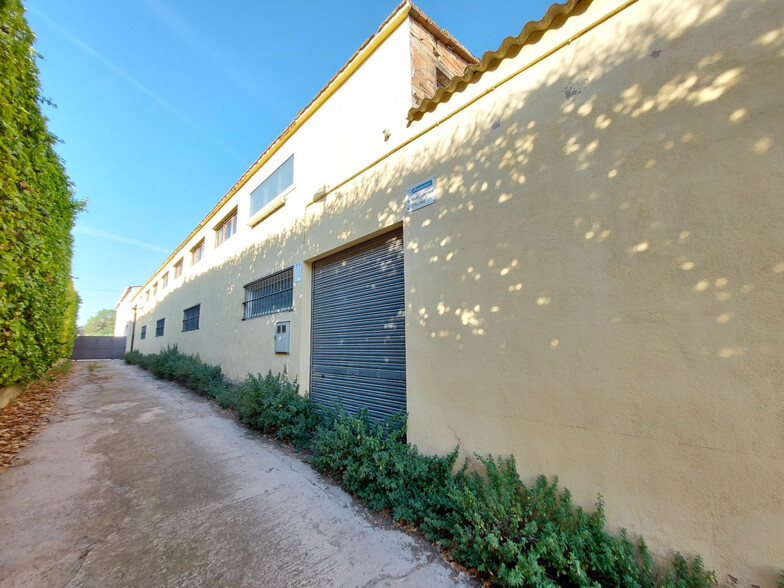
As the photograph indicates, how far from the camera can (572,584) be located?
1.87m

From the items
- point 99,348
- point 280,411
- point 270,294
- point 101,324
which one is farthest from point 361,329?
point 101,324

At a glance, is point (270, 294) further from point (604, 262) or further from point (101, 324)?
point (101, 324)

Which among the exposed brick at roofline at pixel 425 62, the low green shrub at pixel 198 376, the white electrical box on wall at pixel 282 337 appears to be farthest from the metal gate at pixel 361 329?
the low green shrub at pixel 198 376

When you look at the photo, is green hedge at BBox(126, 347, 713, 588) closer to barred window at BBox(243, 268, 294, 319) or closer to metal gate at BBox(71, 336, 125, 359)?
barred window at BBox(243, 268, 294, 319)

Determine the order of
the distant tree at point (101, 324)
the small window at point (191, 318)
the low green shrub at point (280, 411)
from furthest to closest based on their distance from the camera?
the distant tree at point (101, 324) < the small window at point (191, 318) < the low green shrub at point (280, 411)

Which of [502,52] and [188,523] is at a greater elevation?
[502,52]

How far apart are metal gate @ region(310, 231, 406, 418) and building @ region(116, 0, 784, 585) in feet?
0.14

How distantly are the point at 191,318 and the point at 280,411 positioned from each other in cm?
982

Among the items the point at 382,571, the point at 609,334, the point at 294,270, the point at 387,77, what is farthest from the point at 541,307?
the point at 294,270

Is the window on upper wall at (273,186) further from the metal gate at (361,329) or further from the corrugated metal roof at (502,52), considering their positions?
the corrugated metal roof at (502,52)

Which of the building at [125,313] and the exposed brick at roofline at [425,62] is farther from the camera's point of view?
the building at [125,313]

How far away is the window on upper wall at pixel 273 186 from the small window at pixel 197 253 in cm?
552

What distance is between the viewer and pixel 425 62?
4.50 m

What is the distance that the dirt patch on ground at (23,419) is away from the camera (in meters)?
3.84
